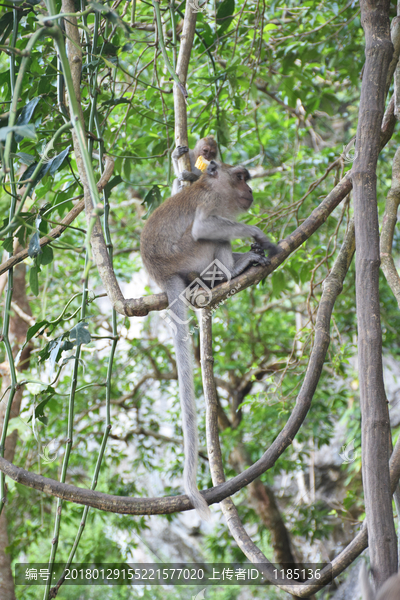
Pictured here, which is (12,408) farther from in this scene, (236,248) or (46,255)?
(46,255)

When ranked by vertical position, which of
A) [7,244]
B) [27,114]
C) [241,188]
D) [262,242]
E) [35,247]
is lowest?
[35,247]

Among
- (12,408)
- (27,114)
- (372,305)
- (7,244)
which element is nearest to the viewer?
(372,305)

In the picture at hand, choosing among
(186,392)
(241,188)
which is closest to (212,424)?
(186,392)

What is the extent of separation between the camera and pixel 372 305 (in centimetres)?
167

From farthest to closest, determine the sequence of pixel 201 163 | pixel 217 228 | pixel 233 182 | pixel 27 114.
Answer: pixel 201 163
pixel 233 182
pixel 217 228
pixel 27 114

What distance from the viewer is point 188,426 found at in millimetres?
2139

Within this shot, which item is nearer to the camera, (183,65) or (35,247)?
(35,247)

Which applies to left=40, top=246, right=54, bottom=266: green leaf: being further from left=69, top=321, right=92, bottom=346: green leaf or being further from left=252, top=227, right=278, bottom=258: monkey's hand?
left=252, top=227, right=278, bottom=258: monkey's hand

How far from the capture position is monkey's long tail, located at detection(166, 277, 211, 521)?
5.57 feet

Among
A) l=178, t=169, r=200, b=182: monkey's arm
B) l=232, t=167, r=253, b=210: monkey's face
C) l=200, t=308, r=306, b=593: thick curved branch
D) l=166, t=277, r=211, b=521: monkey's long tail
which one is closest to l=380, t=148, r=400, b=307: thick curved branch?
l=232, t=167, r=253, b=210: monkey's face

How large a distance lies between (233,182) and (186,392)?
138cm

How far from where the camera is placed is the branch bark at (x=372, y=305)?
141cm

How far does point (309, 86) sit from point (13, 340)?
3.37 metres

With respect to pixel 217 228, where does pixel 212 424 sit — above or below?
below
